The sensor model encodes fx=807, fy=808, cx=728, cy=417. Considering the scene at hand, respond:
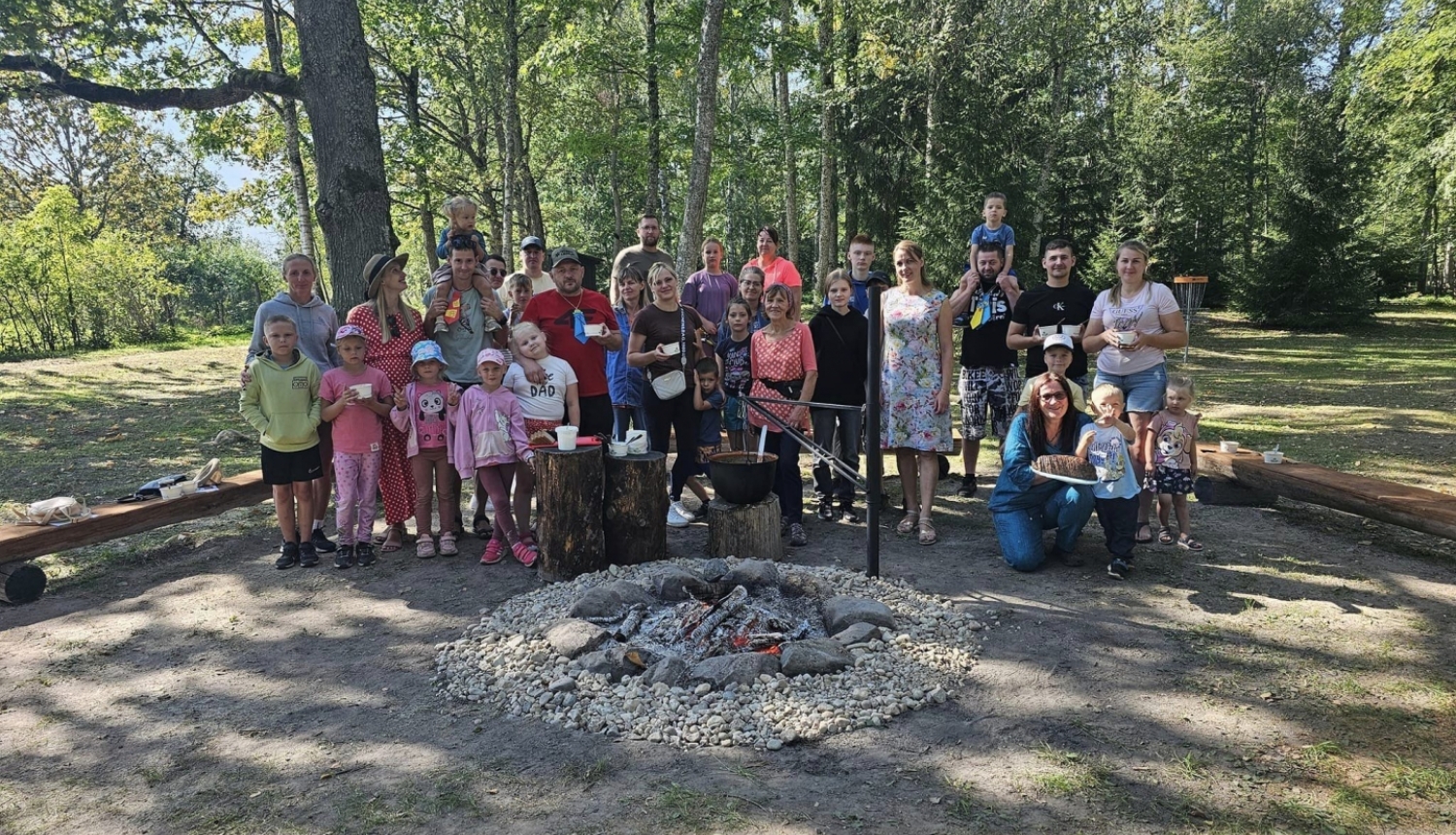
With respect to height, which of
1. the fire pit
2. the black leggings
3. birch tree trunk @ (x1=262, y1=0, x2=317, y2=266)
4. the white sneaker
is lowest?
the fire pit

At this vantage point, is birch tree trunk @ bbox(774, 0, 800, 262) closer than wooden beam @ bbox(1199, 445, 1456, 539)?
No

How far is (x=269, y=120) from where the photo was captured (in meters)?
15.7

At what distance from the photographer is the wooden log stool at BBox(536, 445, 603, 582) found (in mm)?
4555

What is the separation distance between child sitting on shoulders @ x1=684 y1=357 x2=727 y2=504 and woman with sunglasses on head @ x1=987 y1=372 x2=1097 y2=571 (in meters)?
1.83

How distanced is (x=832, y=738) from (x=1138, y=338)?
3256 millimetres

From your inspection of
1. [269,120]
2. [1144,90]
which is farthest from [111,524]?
[1144,90]

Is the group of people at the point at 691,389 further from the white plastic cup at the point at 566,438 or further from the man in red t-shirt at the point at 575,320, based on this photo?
the white plastic cup at the point at 566,438

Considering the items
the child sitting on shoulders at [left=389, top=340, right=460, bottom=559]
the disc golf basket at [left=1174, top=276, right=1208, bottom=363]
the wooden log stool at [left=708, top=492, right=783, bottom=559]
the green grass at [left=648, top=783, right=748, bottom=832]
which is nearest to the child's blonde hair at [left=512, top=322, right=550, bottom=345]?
the child sitting on shoulders at [left=389, top=340, right=460, bottom=559]

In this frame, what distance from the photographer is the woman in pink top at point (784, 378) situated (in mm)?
5328

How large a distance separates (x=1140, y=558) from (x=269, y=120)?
17.0 metres

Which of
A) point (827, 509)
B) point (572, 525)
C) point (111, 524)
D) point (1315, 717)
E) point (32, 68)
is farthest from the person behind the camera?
point (32, 68)

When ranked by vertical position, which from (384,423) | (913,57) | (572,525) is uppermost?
(913,57)

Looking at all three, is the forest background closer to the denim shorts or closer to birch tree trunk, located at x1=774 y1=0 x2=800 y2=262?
birch tree trunk, located at x1=774 y1=0 x2=800 y2=262

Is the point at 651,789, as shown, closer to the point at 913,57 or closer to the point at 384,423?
the point at 384,423
